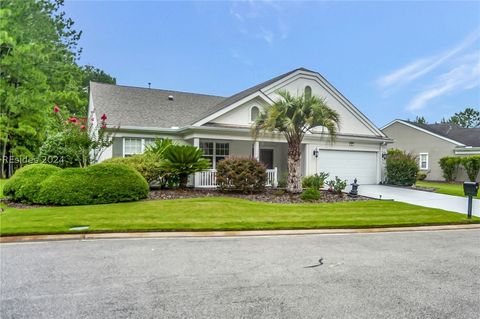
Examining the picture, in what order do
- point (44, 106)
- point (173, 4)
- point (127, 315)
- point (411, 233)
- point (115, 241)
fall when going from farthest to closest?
point (44, 106) → point (173, 4) → point (411, 233) → point (115, 241) → point (127, 315)

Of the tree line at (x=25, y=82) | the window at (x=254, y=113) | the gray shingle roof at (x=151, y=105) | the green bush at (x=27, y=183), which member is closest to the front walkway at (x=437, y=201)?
the window at (x=254, y=113)

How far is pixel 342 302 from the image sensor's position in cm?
370

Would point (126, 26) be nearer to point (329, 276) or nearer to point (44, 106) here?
point (44, 106)

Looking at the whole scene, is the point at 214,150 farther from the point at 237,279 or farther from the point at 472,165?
the point at 472,165

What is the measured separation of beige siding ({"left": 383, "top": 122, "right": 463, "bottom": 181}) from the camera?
25.8 m

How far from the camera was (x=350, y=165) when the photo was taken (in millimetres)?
18641

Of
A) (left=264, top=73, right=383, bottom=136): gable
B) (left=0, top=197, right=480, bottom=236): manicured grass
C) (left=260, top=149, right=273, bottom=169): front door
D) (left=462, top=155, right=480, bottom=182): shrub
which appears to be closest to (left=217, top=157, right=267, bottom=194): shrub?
(left=0, top=197, right=480, bottom=236): manicured grass

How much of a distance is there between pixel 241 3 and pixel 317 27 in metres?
5.47

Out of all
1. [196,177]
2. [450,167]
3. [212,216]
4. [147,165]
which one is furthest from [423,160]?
[212,216]

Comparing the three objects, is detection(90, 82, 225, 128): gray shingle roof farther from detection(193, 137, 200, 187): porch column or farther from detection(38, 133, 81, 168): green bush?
detection(38, 133, 81, 168): green bush

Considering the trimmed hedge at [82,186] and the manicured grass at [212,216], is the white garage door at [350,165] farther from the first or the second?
the trimmed hedge at [82,186]

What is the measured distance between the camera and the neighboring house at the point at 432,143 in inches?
990

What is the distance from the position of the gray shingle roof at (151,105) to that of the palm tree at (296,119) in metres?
3.96

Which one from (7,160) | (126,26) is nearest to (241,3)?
(126,26)
